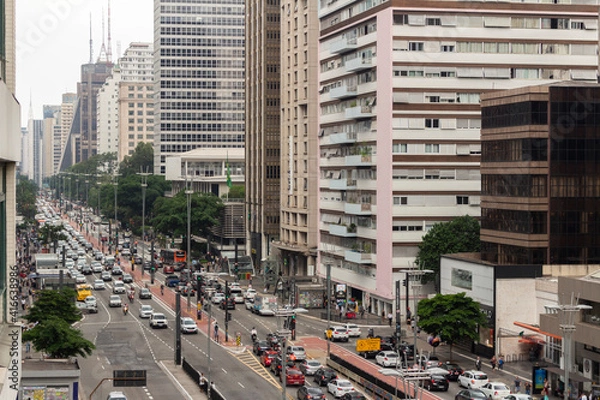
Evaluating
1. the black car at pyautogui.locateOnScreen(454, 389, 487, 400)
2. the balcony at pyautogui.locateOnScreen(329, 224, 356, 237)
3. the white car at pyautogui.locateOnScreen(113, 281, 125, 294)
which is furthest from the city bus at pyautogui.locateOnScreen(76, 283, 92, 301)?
the black car at pyautogui.locateOnScreen(454, 389, 487, 400)

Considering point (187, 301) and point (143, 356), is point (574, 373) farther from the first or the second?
point (187, 301)

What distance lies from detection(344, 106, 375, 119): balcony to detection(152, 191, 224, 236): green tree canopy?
177 ft

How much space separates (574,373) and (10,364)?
54590 millimetres

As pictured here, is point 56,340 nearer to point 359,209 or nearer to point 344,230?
point 359,209

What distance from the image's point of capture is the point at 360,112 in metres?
108

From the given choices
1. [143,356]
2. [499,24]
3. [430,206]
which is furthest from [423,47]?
[143,356]

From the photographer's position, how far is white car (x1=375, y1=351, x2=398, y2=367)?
7456 centimetres

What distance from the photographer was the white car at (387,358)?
245 feet

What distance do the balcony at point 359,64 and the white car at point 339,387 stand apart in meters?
49.2

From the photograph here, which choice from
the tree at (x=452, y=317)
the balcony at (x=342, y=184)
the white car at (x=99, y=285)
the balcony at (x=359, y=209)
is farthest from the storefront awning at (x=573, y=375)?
the white car at (x=99, y=285)

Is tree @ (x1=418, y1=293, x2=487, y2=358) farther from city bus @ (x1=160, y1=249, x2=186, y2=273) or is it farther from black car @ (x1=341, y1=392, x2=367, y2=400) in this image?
city bus @ (x1=160, y1=249, x2=186, y2=273)

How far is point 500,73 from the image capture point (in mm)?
102875

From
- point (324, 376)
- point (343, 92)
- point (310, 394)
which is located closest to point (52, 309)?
point (324, 376)

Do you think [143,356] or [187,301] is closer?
[143,356]
